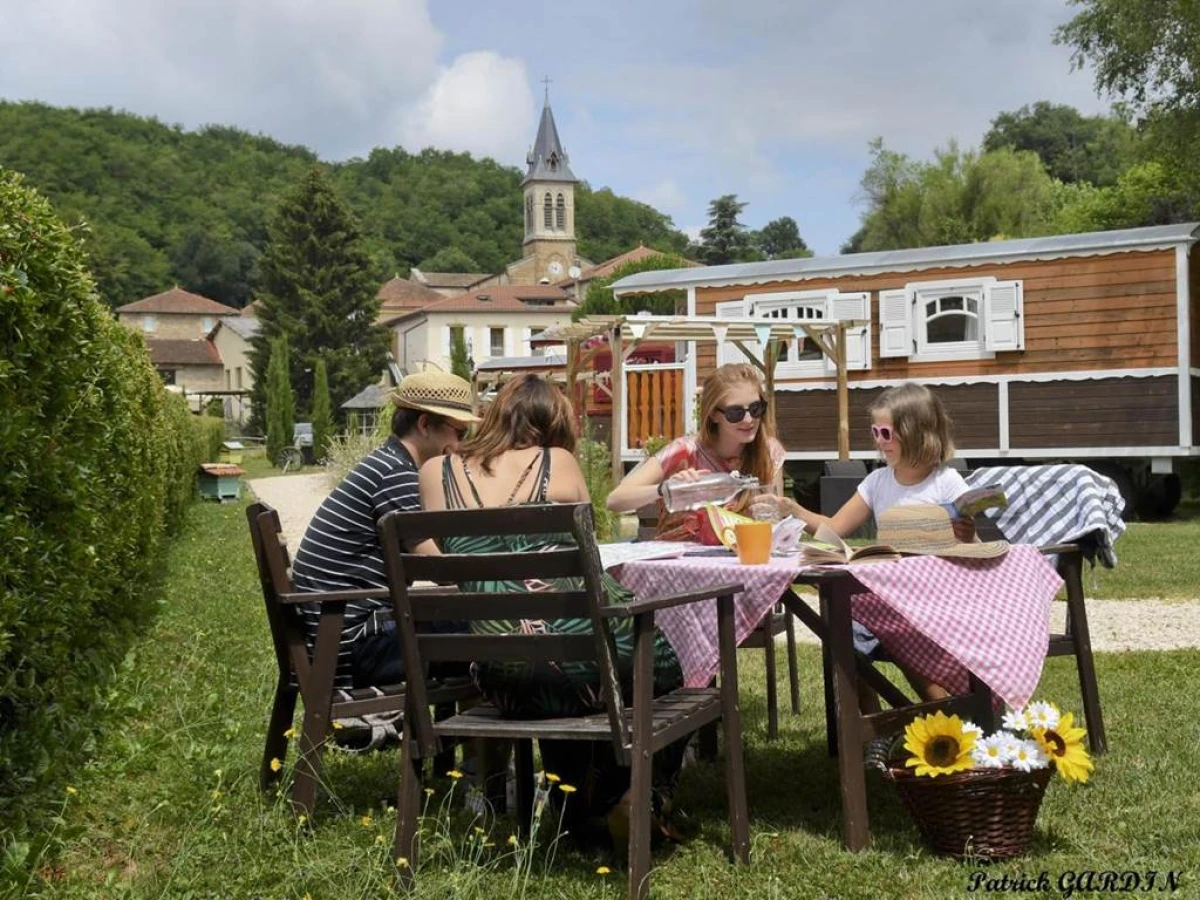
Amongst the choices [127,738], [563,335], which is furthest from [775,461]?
[563,335]

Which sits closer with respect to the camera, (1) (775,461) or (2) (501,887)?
(2) (501,887)

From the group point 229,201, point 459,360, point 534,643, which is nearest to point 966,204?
point 459,360

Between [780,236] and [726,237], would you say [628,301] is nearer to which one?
[726,237]

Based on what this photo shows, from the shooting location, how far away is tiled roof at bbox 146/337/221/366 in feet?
266

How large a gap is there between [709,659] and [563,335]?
12.8 metres

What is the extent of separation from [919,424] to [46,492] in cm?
281

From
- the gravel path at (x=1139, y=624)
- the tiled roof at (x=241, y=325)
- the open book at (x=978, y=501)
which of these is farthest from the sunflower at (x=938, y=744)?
the tiled roof at (x=241, y=325)

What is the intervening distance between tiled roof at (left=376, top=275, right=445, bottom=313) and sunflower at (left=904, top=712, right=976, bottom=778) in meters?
88.8

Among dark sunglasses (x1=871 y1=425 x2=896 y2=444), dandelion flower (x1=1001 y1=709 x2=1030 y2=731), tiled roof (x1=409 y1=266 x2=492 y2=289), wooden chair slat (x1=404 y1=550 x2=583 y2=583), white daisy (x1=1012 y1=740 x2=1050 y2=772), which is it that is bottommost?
white daisy (x1=1012 y1=740 x2=1050 y2=772)

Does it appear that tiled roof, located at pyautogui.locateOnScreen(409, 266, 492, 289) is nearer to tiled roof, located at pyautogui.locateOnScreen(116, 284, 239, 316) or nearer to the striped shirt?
tiled roof, located at pyautogui.locateOnScreen(116, 284, 239, 316)

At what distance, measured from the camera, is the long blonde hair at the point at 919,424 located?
4.68 m

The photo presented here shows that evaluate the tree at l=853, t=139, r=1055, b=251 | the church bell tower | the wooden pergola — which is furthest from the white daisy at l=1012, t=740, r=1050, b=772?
the church bell tower

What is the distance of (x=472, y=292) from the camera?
251ft

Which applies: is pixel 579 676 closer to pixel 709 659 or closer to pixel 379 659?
pixel 709 659
